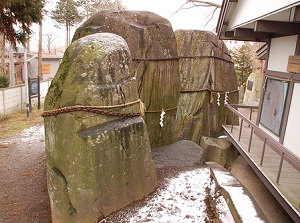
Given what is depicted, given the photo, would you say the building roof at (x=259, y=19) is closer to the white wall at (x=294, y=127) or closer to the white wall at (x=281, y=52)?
the white wall at (x=281, y=52)

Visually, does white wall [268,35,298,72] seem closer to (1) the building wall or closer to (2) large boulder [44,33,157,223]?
(2) large boulder [44,33,157,223]

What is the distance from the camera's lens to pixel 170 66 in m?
6.21

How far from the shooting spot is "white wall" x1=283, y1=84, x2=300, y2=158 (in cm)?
553

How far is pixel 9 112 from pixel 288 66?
11.1 m

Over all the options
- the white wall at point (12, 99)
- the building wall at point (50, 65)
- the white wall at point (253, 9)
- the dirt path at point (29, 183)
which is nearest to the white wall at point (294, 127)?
the dirt path at point (29, 183)

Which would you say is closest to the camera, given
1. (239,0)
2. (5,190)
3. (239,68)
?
(5,190)

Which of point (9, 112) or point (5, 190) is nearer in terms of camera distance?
point (5, 190)

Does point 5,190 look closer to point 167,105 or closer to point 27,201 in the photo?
point 27,201

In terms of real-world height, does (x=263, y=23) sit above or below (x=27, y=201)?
above

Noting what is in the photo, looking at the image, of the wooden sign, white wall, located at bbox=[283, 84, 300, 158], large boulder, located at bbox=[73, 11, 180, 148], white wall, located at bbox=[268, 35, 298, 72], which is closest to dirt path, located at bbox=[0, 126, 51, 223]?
large boulder, located at bbox=[73, 11, 180, 148]

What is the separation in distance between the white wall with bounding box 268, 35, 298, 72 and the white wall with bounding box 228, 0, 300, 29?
1.32 meters

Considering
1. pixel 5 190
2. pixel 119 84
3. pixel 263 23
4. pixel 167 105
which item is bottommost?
pixel 5 190

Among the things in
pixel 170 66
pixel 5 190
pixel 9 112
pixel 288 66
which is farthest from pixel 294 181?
pixel 9 112

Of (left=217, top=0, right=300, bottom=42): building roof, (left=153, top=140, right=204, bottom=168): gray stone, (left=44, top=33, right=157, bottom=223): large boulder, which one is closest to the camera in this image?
(left=44, top=33, right=157, bottom=223): large boulder
